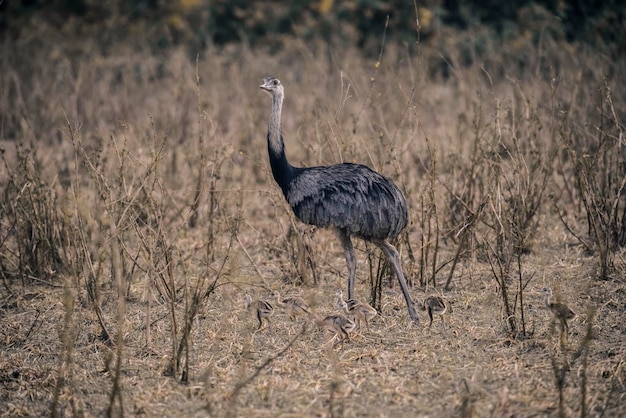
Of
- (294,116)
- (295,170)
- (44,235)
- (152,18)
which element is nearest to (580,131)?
(295,170)

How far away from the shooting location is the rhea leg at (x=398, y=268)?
18.2 ft

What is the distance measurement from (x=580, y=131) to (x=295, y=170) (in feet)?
8.64

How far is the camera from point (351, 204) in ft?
18.6

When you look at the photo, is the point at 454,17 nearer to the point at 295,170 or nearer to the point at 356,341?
the point at 295,170

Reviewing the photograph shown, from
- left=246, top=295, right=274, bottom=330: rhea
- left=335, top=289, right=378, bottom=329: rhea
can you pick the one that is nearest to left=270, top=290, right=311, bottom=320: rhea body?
left=246, top=295, right=274, bottom=330: rhea

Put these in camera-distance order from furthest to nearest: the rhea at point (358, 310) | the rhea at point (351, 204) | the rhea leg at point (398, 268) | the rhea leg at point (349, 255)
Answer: the rhea leg at point (349, 255), the rhea at point (351, 204), the rhea leg at point (398, 268), the rhea at point (358, 310)

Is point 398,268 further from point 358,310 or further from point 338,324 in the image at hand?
point 338,324

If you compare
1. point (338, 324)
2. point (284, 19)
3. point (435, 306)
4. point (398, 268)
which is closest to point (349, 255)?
point (398, 268)

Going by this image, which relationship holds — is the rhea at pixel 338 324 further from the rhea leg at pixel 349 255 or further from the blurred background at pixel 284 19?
the blurred background at pixel 284 19

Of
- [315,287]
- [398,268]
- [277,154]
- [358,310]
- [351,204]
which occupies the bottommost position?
[358,310]

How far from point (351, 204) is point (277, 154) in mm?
725

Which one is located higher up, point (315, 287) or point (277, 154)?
point (277, 154)

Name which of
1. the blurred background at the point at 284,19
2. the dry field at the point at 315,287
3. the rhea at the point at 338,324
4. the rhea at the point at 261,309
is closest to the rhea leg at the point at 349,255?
the dry field at the point at 315,287

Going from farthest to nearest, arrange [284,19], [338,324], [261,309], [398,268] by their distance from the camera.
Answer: [284,19] → [398,268] → [261,309] → [338,324]
